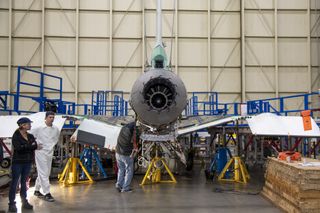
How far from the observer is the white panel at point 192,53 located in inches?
800

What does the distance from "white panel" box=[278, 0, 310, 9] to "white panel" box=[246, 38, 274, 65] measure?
7.11 feet

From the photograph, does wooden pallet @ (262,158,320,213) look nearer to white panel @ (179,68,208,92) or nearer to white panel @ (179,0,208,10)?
white panel @ (179,68,208,92)

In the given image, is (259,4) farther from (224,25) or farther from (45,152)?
(45,152)

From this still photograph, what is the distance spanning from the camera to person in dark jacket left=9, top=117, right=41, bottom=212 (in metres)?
6.22

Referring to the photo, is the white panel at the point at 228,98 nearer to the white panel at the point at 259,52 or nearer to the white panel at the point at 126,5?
the white panel at the point at 259,52

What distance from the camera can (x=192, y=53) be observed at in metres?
20.3

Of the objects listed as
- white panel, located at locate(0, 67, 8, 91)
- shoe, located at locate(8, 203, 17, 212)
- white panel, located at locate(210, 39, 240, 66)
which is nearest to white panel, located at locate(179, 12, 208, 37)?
white panel, located at locate(210, 39, 240, 66)

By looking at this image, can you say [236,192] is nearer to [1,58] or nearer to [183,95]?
[183,95]

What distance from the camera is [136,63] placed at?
795 inches

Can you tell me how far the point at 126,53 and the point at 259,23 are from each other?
7695 mm

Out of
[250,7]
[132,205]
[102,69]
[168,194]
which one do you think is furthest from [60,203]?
[250,7]

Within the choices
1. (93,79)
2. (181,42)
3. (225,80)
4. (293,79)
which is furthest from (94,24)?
(293,79)

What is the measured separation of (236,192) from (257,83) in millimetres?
12710

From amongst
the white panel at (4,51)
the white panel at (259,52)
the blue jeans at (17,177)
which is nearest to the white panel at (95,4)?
the white panel at (4,51)
